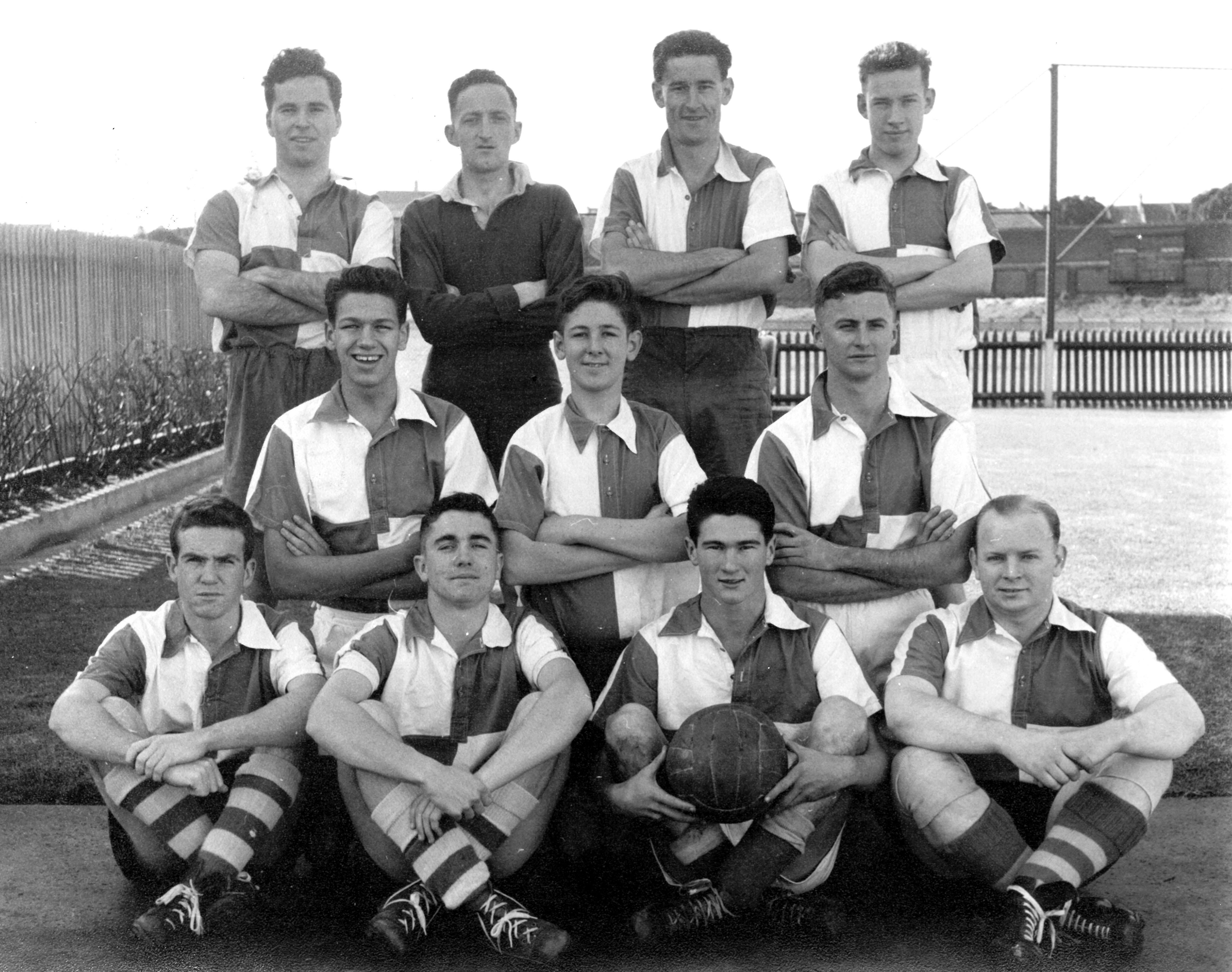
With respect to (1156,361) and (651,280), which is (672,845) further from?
(1156,361)

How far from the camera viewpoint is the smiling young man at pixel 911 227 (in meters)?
5.14

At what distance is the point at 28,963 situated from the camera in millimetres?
3488

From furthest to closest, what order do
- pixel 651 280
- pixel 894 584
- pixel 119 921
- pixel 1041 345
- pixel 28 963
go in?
pixel 1041 345 → pixel 651 280 → pixel 894 584 → pixel 119 921 → pixel 28 963

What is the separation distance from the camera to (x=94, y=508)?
442 inches

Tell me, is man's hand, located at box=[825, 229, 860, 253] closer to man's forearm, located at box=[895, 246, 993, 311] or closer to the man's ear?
man's forearm, located at box=[895, 246, 993, 311]

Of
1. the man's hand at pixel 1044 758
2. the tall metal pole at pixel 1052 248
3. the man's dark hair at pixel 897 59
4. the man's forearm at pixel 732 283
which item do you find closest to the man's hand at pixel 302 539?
the man's forearm at pixel 732 283

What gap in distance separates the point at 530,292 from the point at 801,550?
1505 millimetres

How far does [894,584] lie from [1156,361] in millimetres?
26766

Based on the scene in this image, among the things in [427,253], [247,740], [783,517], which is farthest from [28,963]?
[427,253]

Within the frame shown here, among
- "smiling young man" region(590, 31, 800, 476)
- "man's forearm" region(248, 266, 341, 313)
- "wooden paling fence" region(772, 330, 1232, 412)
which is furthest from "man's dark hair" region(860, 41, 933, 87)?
"wooden paling fence" region(772, 330, 1232, 412)

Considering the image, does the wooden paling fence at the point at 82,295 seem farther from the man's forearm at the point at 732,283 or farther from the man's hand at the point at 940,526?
the man's hand at the point at 940,526

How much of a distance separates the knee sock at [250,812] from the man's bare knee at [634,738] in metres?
0.88

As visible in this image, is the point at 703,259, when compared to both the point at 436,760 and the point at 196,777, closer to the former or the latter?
the point at 436,760

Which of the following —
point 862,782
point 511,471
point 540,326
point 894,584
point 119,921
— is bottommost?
point 119,921
